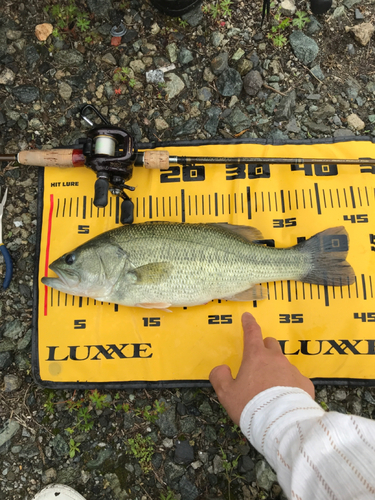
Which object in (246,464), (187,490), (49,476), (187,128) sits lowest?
(187,490)

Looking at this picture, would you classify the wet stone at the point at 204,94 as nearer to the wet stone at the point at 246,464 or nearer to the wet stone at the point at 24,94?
the wet stone at the point at 24,94

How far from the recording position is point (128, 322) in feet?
11.4

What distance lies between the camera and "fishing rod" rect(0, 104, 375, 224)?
3141 mm

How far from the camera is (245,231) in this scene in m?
3.39

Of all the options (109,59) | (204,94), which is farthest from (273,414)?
(109,59)

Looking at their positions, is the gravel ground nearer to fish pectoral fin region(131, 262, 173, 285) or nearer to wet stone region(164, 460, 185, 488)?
wet stone region(164, 460, 185, 488)

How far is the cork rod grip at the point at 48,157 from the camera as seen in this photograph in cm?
338

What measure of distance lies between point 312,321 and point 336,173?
1618 mm

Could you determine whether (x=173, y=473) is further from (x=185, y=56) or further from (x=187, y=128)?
(x=185, y=56)

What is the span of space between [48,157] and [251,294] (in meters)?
2.52

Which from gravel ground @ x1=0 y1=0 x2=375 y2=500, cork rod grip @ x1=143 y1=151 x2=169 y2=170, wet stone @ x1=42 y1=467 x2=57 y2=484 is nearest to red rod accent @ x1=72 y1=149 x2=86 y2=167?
gravel ground @ x1=0 y1=0 x2=375 y2=500

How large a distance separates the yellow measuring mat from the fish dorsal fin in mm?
182

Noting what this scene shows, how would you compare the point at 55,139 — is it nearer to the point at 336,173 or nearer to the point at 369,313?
the point at 336,173

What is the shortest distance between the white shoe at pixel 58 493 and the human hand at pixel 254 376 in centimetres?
187
